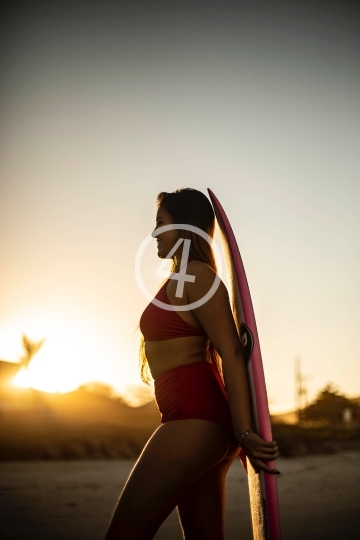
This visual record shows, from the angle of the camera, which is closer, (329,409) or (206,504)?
(206,504)

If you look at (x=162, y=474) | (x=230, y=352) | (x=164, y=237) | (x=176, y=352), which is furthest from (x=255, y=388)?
(x=164, y=237)

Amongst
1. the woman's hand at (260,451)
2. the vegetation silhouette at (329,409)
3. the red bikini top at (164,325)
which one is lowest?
the vegetation silhouette at (329,409)

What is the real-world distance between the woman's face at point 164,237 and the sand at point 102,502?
4.45 metres

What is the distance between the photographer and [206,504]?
1.75 m

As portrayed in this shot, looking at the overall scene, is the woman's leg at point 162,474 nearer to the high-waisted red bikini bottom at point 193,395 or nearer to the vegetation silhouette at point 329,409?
the high-waisted red bikini bottom at point 193,395

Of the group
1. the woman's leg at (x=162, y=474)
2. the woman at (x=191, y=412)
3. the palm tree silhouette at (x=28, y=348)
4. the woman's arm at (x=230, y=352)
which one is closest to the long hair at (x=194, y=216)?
the woman at (x=191, y=412)

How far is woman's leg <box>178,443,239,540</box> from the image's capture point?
175 centimetres

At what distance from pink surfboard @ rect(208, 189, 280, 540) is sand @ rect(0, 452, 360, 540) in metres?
4.34

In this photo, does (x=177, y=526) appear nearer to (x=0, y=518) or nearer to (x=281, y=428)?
(x=0, y=518)

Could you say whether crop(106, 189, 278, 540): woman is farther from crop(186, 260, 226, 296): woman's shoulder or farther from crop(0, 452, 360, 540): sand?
crop(0, 452, 360, 540): sand

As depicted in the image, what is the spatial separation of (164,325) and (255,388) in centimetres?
32

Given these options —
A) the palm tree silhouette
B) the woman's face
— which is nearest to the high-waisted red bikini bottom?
the woman's face

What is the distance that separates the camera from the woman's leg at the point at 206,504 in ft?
5.75

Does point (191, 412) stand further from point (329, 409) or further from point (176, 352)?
point (329, 409)
